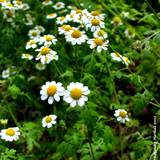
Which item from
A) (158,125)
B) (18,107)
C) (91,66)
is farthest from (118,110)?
(18,107)

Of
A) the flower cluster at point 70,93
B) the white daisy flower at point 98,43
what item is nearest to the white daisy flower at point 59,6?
the white daisy flower at point 98,43

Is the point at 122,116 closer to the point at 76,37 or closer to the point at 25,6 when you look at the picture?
the point at 76,37

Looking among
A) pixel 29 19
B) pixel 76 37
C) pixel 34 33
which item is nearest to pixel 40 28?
pixel 34 33

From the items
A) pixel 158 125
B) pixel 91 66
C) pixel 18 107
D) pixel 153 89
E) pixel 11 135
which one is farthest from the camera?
pixel 18 107

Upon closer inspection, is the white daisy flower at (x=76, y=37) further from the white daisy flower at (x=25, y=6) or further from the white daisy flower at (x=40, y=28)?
the white daisy flower at (x=25, y=6)

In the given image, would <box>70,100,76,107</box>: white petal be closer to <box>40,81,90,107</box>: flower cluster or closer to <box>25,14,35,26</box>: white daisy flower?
<box>40,81,90,107</box>: flower cluster

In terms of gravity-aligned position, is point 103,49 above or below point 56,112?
above

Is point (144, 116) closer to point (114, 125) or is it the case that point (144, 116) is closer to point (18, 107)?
point (114, 125)
